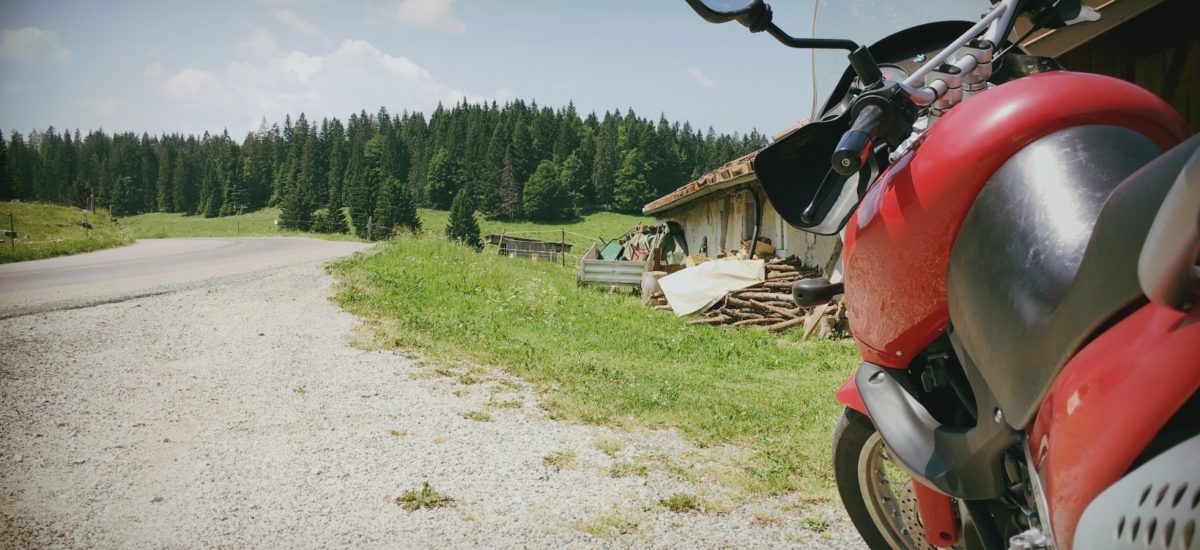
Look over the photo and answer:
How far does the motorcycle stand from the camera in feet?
2.80

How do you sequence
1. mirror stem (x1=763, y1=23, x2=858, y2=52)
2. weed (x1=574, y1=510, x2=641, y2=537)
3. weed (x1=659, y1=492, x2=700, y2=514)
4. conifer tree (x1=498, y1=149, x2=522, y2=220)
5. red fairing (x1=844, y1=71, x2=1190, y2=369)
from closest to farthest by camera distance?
1. red fairing (x1=844, y1=71, x2=1190, y2=369)
2. mirror stem (x1=763, y1=23, x2=858, y2=52)
3. weed (x1=574, y1=510, x2=641, y2=537)
4. weed (x1=659, y1=492, x2=700, y2=514)
5. conifer tree (x1=498, y1=149, x2=522, y2=220)

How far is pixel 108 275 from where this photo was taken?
38.8 ft

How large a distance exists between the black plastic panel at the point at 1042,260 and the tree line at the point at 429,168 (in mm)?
65629

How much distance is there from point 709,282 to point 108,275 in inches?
415

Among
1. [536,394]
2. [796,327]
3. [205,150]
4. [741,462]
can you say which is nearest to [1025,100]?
[741,462]

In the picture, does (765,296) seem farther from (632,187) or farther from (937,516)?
(632,187)

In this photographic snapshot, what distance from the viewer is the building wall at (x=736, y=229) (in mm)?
10773

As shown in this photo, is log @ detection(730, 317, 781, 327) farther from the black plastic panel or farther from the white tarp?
the black plastic panel

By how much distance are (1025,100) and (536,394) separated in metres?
4.40

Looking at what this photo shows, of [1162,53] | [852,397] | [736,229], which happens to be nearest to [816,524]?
[852,397]

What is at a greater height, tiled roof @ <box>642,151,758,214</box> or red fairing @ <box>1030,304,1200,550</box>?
tiled roof @ <box>642,151,758,214</box>

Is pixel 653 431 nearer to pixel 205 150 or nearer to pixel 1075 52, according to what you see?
pixel 1075 52

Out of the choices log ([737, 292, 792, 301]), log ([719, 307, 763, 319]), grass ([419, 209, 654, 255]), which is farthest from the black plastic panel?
grass ([419, 209, 654, 255])

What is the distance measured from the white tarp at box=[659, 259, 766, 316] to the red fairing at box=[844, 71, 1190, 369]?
30.2 feet
